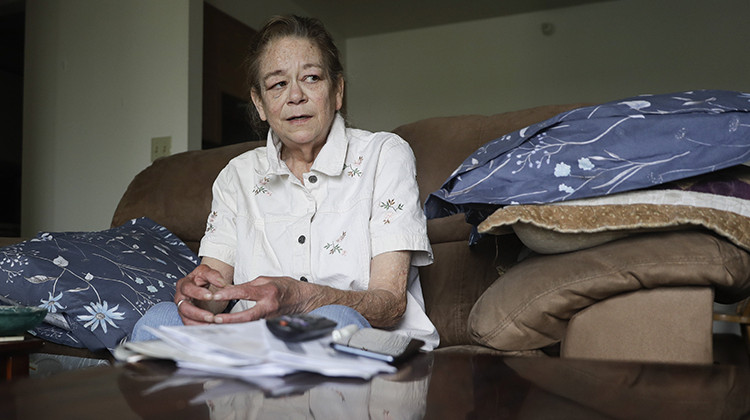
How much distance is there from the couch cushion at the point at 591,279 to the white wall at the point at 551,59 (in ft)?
13.2

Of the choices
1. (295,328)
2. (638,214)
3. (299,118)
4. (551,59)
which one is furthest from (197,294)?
(551,59)

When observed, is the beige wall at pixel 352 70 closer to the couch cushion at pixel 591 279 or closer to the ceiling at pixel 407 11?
the ceiling at pixel 407 11

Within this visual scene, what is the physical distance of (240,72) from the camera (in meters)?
3.65

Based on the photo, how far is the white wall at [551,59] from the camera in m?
4.44

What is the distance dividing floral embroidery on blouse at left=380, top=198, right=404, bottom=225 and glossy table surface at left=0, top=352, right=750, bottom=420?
1.85 feet

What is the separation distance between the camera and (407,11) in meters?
4.85

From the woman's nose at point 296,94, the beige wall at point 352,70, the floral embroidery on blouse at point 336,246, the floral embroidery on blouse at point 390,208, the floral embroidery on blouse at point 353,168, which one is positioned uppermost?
the beige wall at point 352,70

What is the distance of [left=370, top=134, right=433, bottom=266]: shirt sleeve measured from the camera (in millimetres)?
1178

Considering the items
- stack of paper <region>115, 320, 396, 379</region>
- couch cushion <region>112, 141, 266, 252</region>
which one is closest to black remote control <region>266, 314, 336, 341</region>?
stack of paper <region>115, 320, 396, 379</region>

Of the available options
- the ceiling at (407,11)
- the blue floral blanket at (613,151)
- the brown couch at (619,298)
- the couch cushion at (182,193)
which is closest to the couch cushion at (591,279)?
the brown couch at (619,298)

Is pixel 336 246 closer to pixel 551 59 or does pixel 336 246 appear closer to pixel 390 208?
pixel 390 208

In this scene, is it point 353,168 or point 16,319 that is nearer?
point 16,319

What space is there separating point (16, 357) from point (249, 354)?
69 centimetres

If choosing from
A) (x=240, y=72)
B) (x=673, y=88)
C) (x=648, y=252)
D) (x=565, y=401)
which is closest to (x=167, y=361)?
(x=565, y=401)
